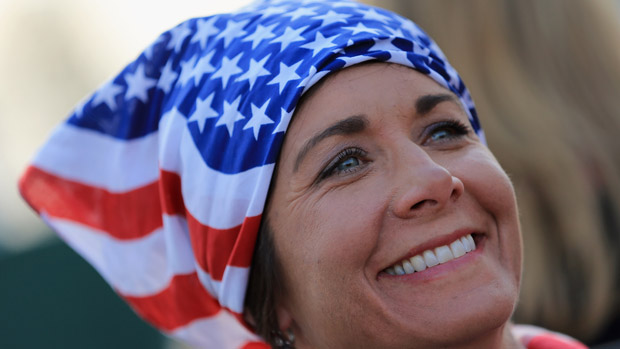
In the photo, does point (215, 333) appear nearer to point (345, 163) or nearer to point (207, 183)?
point (207, 183)

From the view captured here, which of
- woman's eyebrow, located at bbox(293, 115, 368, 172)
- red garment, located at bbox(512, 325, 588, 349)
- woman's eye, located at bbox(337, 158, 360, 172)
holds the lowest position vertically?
red garment, located at bbox(512, 325, 588, 349)

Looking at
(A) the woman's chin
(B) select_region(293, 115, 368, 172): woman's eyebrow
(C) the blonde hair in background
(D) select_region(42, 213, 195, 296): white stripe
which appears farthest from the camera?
(C) the blonde hair in background

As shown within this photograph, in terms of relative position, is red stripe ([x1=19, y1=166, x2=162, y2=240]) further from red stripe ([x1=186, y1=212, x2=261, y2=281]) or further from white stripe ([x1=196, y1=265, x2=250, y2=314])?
white stripe ([x1=196, y1=265, x2=250, y2=314])

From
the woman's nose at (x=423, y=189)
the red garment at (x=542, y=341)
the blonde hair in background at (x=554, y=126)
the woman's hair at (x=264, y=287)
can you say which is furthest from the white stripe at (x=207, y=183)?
the blonde hair in background at (x=554, y=126)

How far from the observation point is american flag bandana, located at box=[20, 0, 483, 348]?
2553 mm

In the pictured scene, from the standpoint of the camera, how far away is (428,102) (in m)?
2.57

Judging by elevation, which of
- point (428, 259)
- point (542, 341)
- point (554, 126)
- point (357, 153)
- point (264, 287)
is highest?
point (357, 153)

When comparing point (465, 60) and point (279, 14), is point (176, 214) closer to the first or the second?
point (279, 14)

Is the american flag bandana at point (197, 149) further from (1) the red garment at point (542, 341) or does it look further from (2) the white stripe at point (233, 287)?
(1) the red garment at point (542, 341)

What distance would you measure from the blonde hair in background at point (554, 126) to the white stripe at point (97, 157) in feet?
5.59

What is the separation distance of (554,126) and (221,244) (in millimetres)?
1867

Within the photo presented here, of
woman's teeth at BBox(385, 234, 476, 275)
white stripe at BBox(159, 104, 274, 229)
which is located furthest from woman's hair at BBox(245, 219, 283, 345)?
woman's teeth at BBox(385, 234, 476, 275)

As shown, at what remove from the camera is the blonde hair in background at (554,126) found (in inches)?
139

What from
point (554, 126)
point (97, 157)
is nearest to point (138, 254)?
point (97, 157)
